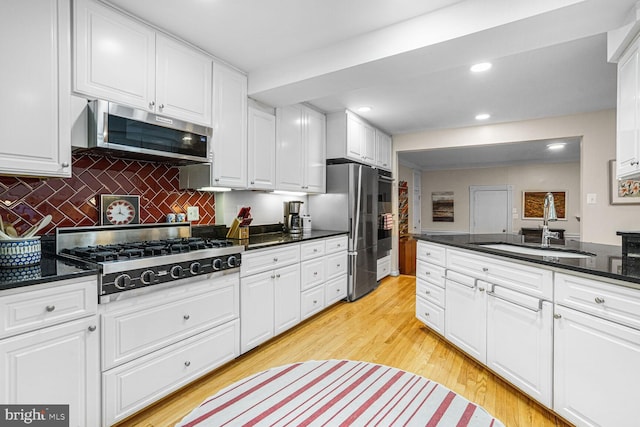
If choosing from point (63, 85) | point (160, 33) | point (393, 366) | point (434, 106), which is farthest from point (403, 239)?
point (63, 85)

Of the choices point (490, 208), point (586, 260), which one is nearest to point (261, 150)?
point (586, 260)

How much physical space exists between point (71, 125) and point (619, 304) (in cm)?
293

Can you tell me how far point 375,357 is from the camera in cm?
251

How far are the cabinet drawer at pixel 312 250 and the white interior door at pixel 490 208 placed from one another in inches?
241

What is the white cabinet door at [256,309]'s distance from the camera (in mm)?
2434

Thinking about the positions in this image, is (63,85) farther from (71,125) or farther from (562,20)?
(562,20)

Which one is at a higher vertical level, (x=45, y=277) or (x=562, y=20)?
(x=562, y=20)

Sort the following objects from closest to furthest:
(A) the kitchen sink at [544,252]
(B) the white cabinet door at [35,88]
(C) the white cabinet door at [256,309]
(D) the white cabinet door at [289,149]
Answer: (B) the white cabinet door at [35,88], (A) the kitchen sink at [544,252], (C) the white cabinet door at [256,309], (D) the white cabinet door at [289,149]

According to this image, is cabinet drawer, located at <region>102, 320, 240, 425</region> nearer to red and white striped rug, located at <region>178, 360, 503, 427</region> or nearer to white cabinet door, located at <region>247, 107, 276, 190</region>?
red and white striped rug, located at <region>178, 360, 503, 427</region>

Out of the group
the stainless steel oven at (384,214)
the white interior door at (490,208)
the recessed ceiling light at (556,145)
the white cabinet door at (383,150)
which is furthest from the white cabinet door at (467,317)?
the white interior door at (490,208)

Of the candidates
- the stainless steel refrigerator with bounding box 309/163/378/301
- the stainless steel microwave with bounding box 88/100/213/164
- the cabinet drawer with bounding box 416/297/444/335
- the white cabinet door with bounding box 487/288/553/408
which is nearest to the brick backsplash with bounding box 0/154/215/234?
the stainless steel microwave with bounding box 88/100/213/164

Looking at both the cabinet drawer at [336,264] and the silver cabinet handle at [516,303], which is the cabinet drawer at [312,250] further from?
the silver cabinet handle at [516,303]

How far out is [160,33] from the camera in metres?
2.15

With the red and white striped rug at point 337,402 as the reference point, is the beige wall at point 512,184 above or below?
above
